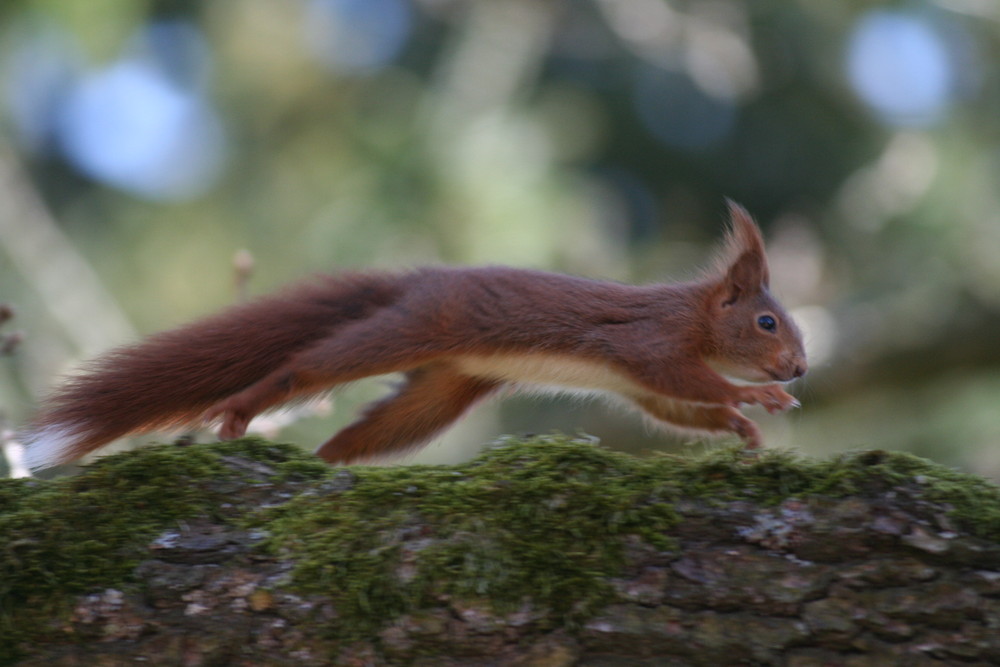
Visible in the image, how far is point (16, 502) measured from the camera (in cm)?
233

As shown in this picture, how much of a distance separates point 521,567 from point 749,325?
1801 mm

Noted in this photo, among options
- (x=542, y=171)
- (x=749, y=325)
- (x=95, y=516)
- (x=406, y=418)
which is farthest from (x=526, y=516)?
(x=542, y=171)

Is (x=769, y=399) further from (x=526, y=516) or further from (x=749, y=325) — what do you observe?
(x=526, y=516)

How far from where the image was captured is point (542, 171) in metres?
7.91

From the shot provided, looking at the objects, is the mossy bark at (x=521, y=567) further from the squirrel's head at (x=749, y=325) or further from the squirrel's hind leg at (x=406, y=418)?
the squirrel's head at (x=749, y=325)

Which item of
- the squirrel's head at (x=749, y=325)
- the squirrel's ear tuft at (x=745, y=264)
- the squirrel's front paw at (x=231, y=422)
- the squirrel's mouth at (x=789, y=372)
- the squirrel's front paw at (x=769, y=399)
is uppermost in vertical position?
the squirrel's ear tuft at (x=745, y=264)

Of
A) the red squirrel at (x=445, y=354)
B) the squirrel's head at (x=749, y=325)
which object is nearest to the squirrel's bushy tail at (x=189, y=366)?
the red squirrel at (x=445, y=354)

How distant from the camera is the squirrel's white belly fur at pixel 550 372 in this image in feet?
11.2

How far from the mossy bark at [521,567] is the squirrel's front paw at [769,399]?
1.04m

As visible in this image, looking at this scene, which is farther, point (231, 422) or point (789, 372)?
point (789, 372)

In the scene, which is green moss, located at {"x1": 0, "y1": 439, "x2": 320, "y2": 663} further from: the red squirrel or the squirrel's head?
the squirrel's head

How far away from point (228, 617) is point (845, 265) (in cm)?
781

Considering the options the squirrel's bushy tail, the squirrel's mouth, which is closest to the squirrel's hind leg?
the squirrel's bushy tail

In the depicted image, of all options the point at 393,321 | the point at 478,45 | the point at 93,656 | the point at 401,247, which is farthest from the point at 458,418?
the point at 478,45
